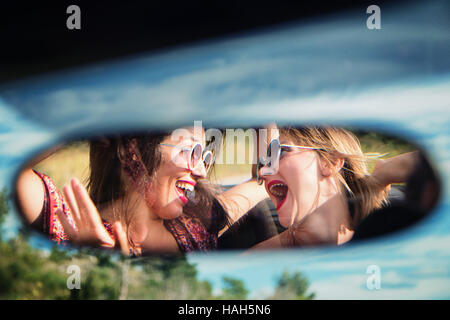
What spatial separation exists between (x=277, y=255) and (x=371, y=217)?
0.68m

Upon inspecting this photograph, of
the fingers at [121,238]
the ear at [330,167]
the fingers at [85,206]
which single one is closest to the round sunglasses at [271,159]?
the ear at [330,167]

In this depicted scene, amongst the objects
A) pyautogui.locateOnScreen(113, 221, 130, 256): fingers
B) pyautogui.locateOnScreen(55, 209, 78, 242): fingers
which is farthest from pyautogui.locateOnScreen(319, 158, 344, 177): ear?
pyautogui.locateOnScreen(55, 209, 78, 242): fingers

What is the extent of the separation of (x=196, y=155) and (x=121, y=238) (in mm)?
777

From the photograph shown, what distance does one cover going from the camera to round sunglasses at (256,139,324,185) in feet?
9.69

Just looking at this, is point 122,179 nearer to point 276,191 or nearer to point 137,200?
point 137,200

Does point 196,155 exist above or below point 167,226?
above

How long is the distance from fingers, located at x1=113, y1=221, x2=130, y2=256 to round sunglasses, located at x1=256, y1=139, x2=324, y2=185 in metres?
1.00

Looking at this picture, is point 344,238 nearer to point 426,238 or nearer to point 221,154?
point 426,238

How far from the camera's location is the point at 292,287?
9.70 feet

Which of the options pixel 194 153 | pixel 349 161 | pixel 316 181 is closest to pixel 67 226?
pixel 194 153

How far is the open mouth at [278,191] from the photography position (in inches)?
116

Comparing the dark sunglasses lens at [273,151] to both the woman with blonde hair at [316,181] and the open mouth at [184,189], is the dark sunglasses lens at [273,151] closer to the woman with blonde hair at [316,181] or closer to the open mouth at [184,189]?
the woman with blonde hair at [316,181]

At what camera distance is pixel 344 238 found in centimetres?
295

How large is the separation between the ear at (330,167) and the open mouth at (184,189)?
89cm
